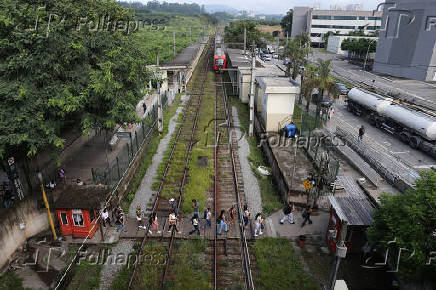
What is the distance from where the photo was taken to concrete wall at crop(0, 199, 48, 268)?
1269 cm

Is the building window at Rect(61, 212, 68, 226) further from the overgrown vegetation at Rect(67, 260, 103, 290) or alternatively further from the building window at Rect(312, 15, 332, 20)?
the building window at Rect(312, 15, 332, 20)

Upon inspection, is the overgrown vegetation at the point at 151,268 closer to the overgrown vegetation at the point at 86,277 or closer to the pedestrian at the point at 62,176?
the overgrown vegetation at the point at 86,277

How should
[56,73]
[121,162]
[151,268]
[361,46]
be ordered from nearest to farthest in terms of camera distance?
[151,268] → [56,73] → [121,162] → [361,46]

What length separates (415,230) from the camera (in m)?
9.05

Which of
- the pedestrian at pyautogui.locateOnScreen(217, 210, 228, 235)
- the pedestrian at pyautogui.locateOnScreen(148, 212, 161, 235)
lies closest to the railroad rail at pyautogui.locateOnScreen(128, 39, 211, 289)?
the pedestrian at pyautogui.locateOnScreen(148, 212, 161, 235)

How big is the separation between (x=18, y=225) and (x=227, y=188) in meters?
10.8

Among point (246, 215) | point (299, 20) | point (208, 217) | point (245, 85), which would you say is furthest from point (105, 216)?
point (299, 20)

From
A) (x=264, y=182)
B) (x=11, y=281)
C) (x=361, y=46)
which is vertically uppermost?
(x=361, y=46)

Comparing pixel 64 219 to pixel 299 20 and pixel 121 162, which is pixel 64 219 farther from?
pixel 299 20

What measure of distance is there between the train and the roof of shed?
23131 mm

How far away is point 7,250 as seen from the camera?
509 inches

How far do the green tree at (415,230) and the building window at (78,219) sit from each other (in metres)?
12.7

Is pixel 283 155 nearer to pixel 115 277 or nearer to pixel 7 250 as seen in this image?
pixel 115 277

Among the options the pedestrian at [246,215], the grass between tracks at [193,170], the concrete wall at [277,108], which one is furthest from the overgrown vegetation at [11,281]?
the concrete wall at [277,108]
